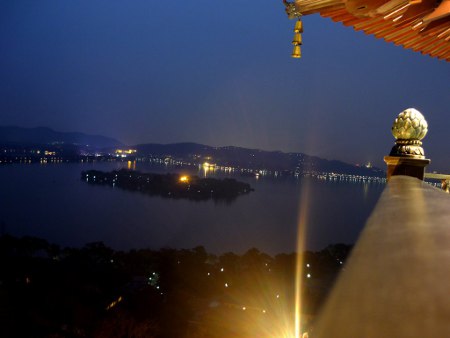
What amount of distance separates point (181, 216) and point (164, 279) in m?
24.9

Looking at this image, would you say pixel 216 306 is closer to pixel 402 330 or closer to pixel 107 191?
pixel 402 330

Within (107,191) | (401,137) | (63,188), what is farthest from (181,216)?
(401,137)

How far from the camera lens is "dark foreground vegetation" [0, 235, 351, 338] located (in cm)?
987

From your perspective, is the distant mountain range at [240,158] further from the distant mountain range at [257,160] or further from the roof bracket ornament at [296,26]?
the roof bracket ornament at [296,26]

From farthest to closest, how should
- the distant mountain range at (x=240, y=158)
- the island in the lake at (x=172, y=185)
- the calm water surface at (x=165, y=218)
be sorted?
the distant mountain range at (x=240, y=158), the island in the lake at (x=172, y=185), the calm water surface at (x=165, y=218)

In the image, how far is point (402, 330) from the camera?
309 mm

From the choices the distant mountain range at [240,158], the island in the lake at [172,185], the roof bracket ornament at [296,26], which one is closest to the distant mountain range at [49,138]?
the distant mountain range at [240,158]

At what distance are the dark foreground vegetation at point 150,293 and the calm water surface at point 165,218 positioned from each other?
10642 mm

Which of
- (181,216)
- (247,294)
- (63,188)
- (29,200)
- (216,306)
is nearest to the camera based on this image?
(216,306)

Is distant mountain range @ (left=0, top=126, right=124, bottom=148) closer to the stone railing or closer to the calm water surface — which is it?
the calm water surface

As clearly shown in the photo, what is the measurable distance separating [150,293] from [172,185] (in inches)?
1722

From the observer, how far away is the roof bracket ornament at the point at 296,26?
246cm

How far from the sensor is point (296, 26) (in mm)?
2770

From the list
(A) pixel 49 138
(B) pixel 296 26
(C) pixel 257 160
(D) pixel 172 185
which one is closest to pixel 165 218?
(D) pixel 172 185
